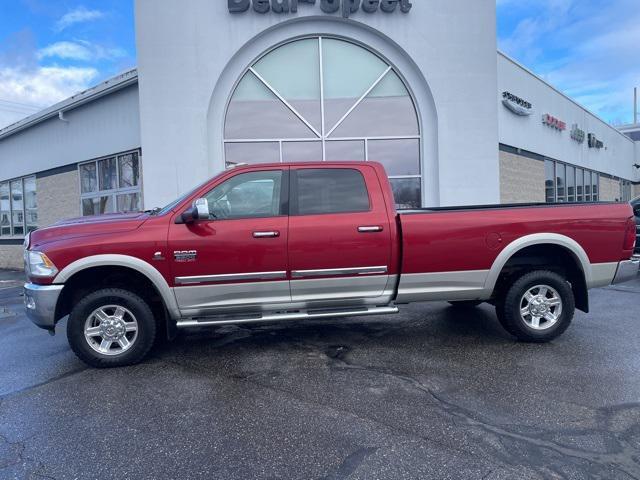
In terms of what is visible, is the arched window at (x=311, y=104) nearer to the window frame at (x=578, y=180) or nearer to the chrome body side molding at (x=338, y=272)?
the chrome body side molding at (x=338, y=272)

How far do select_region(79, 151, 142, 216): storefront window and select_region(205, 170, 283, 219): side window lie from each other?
8008 mm

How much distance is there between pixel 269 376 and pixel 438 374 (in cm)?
160

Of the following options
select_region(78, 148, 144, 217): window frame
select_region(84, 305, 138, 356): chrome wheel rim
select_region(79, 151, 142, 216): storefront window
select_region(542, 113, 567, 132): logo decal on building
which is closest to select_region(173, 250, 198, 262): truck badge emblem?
select_region(84, 305, 138, 356): chrome wheel rim

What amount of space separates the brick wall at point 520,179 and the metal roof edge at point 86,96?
1072 centimetres

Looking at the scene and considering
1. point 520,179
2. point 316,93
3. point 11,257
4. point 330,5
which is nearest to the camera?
point 330,5

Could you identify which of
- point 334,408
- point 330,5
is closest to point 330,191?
point 334,408

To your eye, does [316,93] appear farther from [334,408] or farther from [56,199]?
[56,199]

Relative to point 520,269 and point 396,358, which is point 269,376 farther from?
point 520,269

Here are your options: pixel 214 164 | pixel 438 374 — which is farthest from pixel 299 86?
pixel 438 374

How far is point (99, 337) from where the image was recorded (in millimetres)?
4594

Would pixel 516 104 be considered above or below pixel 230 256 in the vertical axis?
above

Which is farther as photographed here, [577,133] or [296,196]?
[577,133]

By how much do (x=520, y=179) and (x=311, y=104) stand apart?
7647 millimetres

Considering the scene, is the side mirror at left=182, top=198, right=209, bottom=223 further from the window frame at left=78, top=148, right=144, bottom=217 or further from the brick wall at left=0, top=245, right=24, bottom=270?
the brick wall at left=0, top=245, right=24, bottom=270
